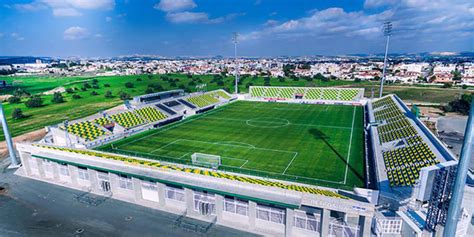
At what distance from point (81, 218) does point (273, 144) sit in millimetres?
27243

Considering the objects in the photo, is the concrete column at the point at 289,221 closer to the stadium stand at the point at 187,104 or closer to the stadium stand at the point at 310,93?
the stadium stand at the point at 187,104

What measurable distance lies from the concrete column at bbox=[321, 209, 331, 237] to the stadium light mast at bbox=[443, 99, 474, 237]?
21.7 ft

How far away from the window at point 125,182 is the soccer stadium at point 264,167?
0.11m

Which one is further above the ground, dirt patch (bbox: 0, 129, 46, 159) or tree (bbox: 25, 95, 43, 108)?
tree (bbox: 25, 95, 43, 108)

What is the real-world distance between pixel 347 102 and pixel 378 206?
5991 cm

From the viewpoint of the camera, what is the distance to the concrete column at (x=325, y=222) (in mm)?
18453

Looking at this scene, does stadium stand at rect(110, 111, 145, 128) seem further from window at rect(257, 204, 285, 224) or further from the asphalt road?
window at rect(257, 204, 285, 224)

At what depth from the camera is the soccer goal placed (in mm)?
31375

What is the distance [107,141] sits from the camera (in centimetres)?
4200

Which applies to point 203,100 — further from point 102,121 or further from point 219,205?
point 219,205

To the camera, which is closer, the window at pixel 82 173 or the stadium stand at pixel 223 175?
the stadium stand at pixel 223 175

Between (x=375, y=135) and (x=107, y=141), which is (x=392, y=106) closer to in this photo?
(x=375, y=135)

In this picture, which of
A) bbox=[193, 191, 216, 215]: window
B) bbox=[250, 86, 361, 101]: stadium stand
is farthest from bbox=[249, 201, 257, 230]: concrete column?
bbox=[250, 86, 361, 101]: stadium stand

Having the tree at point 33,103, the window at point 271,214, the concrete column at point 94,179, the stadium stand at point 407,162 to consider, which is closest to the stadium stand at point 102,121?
the concrete column at point 94,179
